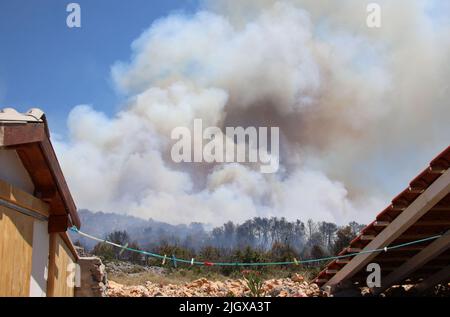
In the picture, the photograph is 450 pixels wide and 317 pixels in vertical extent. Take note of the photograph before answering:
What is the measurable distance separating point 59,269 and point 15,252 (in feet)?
7.09

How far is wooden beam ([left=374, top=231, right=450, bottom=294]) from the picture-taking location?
9.08 metres

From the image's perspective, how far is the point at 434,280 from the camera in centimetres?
1109

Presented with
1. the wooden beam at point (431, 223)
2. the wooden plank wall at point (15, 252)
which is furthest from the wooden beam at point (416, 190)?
the wooden plank wall at point (15, 252)

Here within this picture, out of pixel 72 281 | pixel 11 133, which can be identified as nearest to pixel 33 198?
pixel 11 133

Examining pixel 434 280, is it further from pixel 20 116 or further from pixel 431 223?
pixel 20 116

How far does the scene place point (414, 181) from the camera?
8016 millimetres

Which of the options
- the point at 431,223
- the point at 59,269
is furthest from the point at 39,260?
the point at 431,223

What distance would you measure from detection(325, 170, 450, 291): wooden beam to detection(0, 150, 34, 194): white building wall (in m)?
6.00

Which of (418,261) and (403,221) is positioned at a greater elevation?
(403,221)

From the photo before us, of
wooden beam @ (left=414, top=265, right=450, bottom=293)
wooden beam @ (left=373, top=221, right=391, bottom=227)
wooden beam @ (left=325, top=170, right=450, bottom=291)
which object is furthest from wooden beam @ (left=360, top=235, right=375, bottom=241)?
wooden beam @ (left=414, top=265, right=450, bottom=293)

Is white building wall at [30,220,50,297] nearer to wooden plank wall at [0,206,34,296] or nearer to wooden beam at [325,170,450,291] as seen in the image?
wooden plank wall at [0,206,34,296]

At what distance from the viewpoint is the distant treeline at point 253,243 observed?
2539 cm

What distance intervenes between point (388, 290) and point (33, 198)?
918cm
